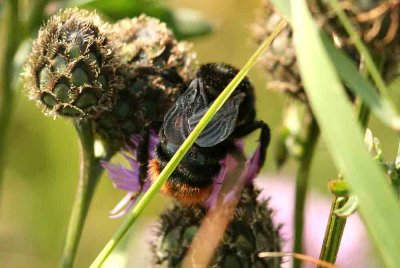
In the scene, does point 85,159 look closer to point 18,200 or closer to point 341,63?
point 341,63

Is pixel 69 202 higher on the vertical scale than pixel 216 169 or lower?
higher

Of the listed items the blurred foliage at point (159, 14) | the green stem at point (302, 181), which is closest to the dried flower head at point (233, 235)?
the green stem at point (302, 181)

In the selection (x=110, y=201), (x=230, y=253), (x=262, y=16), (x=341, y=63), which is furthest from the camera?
(x=110, y=201)

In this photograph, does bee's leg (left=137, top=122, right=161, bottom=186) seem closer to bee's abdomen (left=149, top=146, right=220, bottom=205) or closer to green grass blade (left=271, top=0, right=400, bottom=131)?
bee's abdomen (left=149, top=146, right=220, bottom=205)

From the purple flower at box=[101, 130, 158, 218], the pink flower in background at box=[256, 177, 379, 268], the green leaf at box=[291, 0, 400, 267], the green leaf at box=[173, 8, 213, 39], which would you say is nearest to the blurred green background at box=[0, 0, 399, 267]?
the pink flower in background at box=[256, 177, 379, 268]

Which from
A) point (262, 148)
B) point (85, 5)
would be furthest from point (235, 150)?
point (85, 5)

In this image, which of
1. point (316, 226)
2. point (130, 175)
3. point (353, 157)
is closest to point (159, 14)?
point (130, 175)
